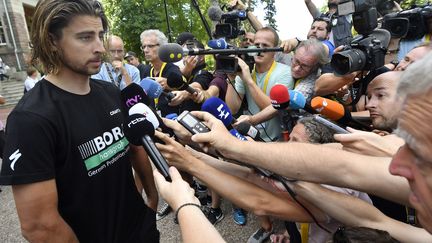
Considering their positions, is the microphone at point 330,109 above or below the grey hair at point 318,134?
above

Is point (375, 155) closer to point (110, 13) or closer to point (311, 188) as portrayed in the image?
point (311, 188)

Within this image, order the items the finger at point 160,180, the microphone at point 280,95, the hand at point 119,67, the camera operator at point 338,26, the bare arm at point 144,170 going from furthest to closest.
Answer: the camera operator at point 338,26
the hand at point 119,67
the microphone at point 280,95
the bare arm at point 144,170
the finger at point 160,180

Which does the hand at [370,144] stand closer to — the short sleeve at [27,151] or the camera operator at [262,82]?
the short sleeve at [27,151]

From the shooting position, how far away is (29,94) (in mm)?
1412

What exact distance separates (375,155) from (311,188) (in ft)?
1.12

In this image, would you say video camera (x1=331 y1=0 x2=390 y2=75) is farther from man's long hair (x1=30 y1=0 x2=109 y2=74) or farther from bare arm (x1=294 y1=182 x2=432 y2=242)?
man's long hair (x1=30 y1=0 x2=109 y2=74)

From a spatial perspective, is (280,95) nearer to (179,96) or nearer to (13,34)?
(179,96)

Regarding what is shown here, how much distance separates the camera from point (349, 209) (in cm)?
149

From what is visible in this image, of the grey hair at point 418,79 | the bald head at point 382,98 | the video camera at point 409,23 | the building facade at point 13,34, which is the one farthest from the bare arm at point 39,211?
the building facade at point 13,34

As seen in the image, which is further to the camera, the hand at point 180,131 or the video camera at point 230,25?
the video camera at point 230,25

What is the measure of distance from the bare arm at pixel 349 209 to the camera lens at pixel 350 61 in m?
1.02

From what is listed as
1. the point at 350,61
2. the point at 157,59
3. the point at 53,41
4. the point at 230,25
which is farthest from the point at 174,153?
the point at 157,59

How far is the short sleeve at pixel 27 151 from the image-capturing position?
4.07 feet

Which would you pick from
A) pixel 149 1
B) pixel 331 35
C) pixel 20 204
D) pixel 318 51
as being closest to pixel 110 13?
pixel 149 1
